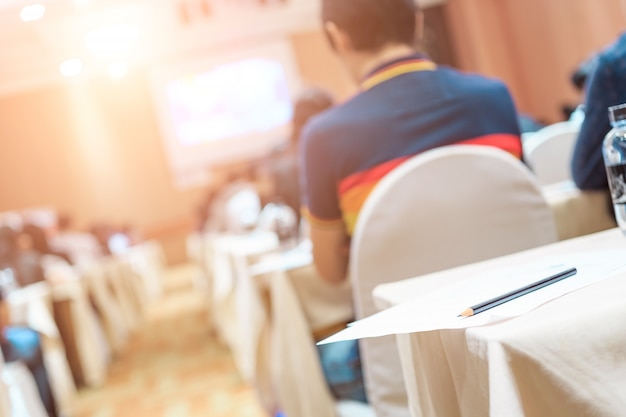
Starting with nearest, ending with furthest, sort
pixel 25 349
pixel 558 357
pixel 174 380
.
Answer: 1. pixel 558 357
2. pixel 25 349
3. pixel 174 380

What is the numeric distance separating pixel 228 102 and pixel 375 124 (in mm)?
9388

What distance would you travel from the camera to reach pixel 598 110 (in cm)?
130

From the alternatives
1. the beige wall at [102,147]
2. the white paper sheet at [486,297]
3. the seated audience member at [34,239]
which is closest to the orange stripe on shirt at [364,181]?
the white paper sheet at [486,297]

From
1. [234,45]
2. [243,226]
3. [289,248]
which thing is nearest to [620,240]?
[289,248]

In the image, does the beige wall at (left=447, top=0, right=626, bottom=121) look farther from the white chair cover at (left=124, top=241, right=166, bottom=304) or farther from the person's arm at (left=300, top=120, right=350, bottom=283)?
the person's arm at (left=300, top=120, right=350, bottom=283)

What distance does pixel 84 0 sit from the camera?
791 cm

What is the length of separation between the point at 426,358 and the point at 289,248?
1.31m

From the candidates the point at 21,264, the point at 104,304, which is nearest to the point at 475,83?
the point at 21,264

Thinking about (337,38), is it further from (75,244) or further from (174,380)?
(75,244)

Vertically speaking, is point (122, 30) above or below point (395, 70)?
above

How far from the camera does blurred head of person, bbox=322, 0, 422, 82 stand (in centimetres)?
151

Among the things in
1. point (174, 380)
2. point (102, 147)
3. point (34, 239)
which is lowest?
point (174, 380)

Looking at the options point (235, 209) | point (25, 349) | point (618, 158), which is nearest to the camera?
point (618, 158)

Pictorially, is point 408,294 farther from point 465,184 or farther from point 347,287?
point 347,287
